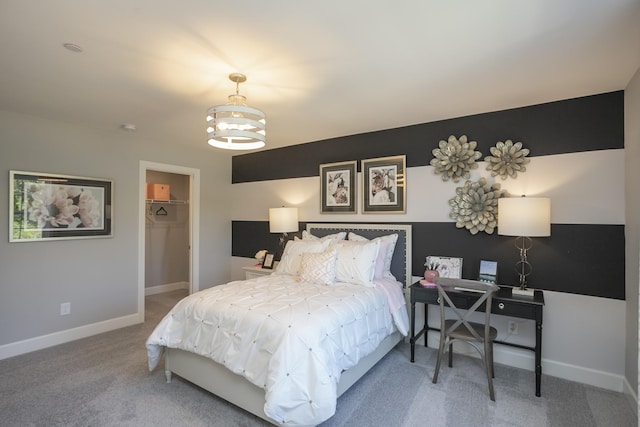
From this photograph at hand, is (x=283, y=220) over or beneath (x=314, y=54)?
beneath

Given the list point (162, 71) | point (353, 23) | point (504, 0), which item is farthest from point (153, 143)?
point (504, 0)

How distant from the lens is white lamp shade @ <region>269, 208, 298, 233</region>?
4.27m

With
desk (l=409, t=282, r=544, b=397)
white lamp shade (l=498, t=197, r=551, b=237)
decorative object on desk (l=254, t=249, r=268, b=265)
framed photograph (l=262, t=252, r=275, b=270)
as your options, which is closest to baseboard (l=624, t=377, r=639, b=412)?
desk (l=409, t=282, r=544, b=397)

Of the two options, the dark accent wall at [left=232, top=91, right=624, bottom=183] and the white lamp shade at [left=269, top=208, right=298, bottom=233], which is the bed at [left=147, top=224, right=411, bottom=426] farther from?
the dark accent wall at [left=232, top=91, right=624, bottom=183]

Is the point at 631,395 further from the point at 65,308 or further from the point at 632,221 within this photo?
the point at 65,308

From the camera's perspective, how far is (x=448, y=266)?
328cm

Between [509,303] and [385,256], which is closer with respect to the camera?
[509,303]

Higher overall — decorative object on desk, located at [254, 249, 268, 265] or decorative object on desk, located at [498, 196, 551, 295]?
decorative object on desk, located at [498, 196, 551, 295]

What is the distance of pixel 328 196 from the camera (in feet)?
13.9

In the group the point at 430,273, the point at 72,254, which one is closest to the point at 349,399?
the point at 430,273

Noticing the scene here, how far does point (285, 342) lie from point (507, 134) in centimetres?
277

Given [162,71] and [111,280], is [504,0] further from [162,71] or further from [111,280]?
[111,280]

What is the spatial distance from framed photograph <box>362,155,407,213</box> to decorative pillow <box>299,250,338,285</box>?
930 millimetres

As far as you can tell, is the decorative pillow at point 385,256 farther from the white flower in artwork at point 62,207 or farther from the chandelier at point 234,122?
the white flower in artwork at point 62,207
